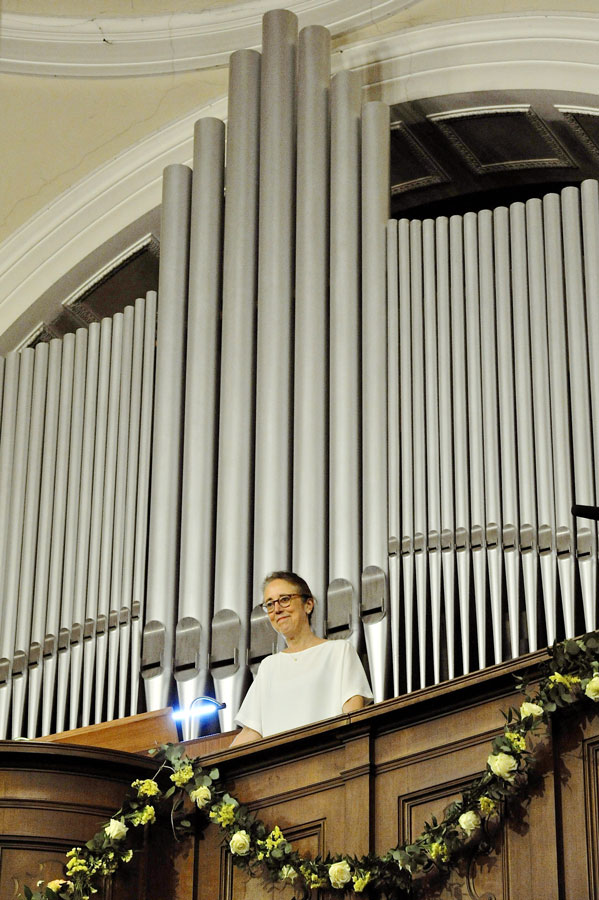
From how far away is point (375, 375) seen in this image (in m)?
7.54

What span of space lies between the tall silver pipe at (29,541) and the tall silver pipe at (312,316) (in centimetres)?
153

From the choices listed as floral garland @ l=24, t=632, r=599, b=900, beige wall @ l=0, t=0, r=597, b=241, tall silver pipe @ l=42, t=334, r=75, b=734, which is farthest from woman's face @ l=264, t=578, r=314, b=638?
beige wall @ l=0, t=0, r=597, b=241

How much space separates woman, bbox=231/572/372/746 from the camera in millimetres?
5859

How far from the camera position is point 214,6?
938cm

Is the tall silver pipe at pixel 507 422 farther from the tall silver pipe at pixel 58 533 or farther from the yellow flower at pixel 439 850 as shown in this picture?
the tall silver pipe at pixel 58 533

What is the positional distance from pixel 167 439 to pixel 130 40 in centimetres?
→ 285

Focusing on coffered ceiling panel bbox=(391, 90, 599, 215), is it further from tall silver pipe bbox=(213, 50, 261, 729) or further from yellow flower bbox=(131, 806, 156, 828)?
yellow flower bbox=(131, 806, 156, 828)

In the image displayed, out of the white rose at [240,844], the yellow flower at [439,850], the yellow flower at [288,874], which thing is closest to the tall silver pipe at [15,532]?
the white rose at [240,844]

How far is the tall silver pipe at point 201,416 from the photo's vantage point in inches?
288

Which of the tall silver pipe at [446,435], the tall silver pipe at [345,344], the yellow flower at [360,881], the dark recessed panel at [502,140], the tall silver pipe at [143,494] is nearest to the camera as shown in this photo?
the yellow flower at [360,881]

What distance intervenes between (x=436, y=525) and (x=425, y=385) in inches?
28.6

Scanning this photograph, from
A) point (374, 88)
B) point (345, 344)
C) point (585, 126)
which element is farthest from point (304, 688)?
point (374, 88)

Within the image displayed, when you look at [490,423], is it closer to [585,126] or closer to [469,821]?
[585,126]

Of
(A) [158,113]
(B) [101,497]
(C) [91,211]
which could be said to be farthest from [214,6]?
(B) [101,497]
